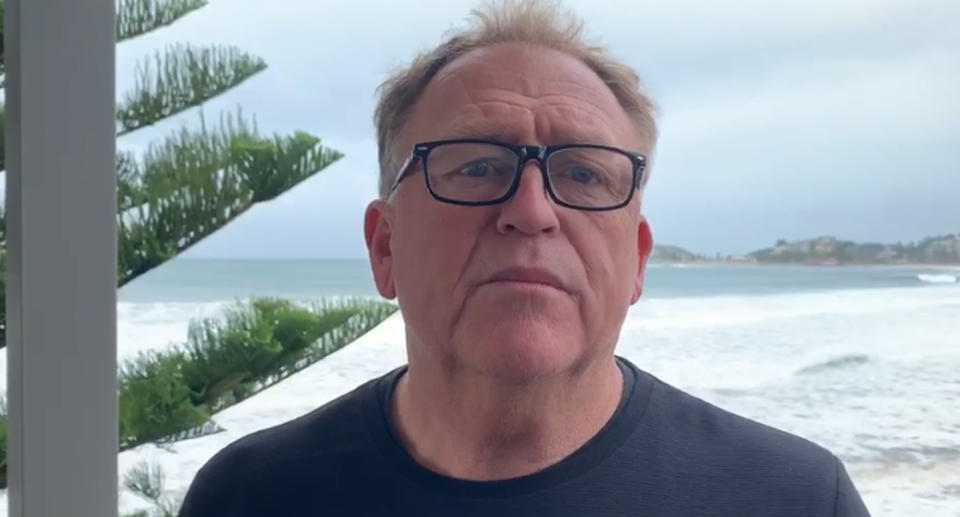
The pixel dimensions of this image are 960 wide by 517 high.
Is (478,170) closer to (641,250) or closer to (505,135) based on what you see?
(505,135)

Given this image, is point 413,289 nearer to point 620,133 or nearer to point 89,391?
Answer: point 620,133

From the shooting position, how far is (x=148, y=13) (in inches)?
64.0

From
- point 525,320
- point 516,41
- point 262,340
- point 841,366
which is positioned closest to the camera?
point 525,320

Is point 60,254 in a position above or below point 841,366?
above

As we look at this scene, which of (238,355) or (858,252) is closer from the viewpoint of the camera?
(858,252)

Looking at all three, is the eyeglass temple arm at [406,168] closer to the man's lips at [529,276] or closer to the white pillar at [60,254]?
the man's lips at [529,276]

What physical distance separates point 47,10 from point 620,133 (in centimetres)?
87

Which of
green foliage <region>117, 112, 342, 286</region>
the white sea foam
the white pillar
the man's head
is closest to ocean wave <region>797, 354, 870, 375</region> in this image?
the white sea foam

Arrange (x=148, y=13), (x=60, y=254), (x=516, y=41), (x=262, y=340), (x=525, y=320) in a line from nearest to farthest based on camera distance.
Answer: (x=525, y=320)
(x=516, y=41)
(x=60, y=254)
(x=148, y=13)
(x=262, y=340)

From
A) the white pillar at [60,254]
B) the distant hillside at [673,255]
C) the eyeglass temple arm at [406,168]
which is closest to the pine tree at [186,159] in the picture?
the white pillar at [60,254]

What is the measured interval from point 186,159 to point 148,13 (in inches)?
10.3

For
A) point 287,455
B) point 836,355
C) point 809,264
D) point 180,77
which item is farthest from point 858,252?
point 180,77

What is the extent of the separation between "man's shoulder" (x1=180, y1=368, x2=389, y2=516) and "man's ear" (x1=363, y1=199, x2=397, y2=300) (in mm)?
140

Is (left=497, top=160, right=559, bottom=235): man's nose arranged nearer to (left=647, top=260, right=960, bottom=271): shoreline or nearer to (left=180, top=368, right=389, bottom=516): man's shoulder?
(left=180, top=368, right=389, bottom=516): man's shoulder
